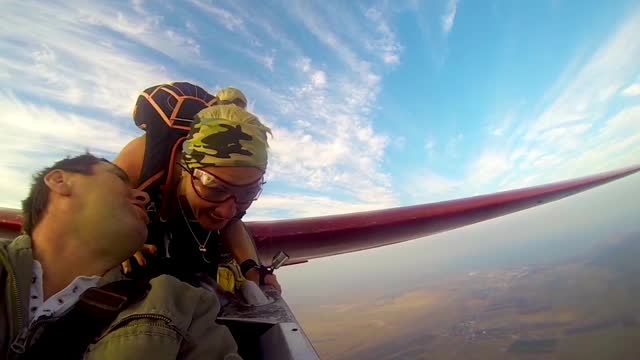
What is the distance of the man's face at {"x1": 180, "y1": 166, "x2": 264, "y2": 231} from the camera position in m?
1.72

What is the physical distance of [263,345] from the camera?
117cm

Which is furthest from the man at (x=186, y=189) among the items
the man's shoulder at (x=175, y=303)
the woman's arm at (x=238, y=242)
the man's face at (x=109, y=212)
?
the man's shoulder at (x=175, y=303)

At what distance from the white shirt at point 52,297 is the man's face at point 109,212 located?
103mm

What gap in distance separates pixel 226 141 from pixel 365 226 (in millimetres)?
3495

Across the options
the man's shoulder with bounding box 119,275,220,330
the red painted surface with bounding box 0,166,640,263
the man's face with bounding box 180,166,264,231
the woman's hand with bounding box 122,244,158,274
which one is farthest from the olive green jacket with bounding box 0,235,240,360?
the red painted surface with bounding box 0,166,640,263

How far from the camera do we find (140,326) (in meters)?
0.73

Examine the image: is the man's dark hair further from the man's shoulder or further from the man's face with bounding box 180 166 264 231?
the man's face with bounding box 180 166 264 231

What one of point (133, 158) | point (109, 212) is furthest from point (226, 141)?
point (109, 212)

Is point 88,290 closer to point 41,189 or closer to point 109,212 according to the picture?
point 109,212

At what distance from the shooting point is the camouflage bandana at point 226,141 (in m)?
Result: 1.70

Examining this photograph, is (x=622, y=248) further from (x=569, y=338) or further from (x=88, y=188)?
(x=88, y=188)

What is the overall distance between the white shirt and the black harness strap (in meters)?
0.03

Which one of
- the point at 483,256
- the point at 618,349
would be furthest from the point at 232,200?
the point at 483,256

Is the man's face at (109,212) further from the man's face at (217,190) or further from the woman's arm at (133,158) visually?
the woman's arm at (133,158)
